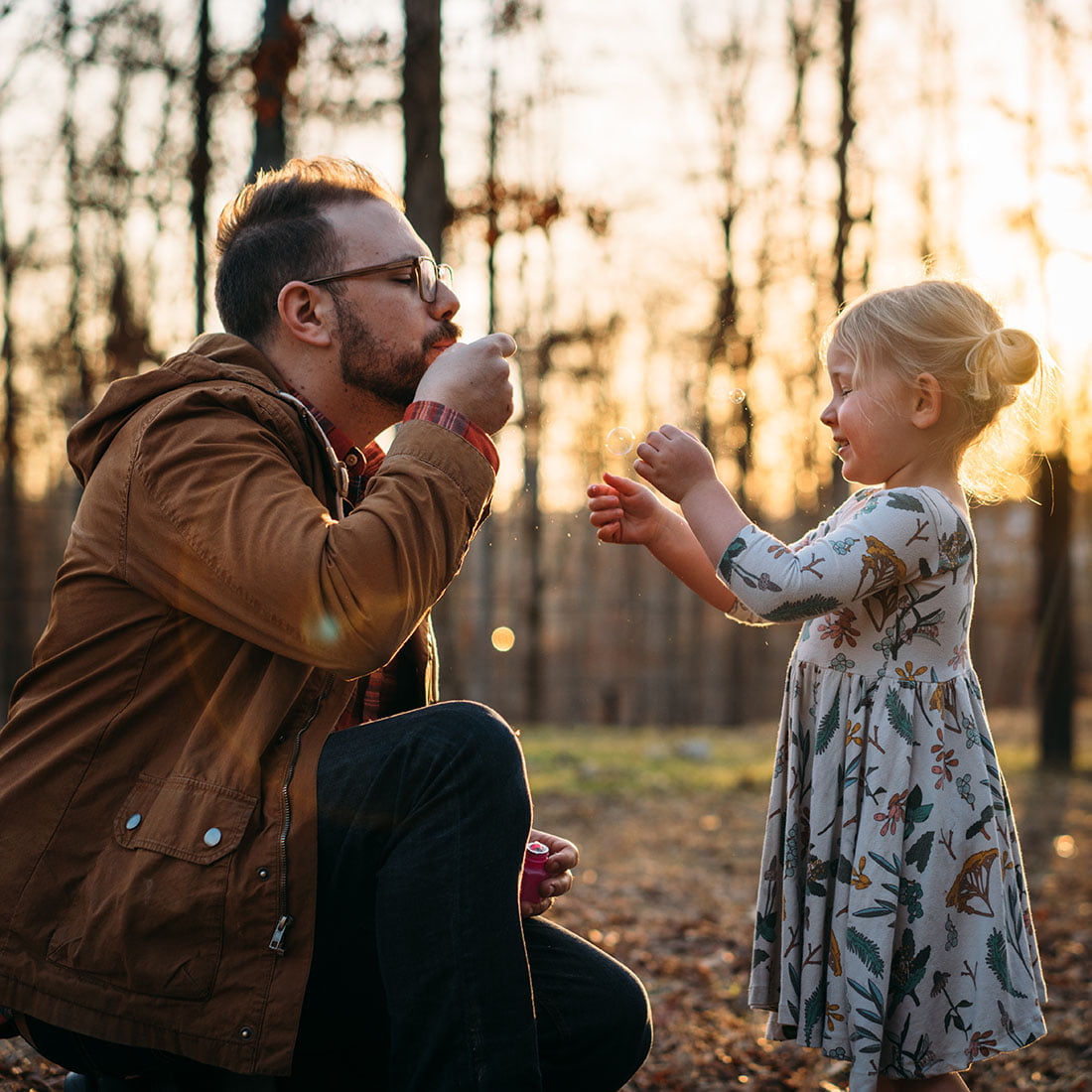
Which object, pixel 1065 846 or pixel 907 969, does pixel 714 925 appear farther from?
pixel 1065 846

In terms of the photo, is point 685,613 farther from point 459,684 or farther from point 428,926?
point 428,926

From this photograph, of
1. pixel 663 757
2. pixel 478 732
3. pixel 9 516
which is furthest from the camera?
pixel 9 516

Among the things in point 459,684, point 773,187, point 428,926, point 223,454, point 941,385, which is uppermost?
point 773,187

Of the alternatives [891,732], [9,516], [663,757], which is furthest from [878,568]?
[9,516]

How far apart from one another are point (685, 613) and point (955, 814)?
15.2m

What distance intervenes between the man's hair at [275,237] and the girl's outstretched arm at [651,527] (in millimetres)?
782

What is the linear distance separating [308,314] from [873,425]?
4.03 ft

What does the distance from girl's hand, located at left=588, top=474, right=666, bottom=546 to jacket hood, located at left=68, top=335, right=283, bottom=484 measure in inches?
33.5

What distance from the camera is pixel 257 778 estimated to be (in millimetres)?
1871

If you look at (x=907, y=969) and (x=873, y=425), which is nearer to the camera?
(x=907, y=969)

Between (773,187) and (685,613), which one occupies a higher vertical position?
(773,187)

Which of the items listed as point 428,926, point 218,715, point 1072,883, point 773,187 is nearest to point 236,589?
point 218,715

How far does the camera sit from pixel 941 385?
2453 mm

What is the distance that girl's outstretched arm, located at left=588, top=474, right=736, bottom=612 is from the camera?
2.71 m
